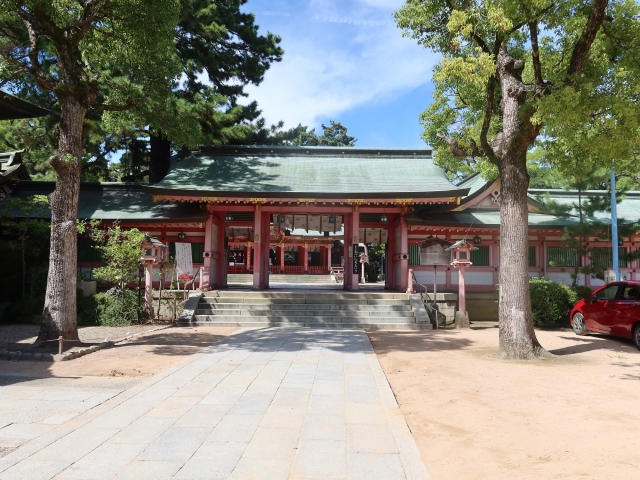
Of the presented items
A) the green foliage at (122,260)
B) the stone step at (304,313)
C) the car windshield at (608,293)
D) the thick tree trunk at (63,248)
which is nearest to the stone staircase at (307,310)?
the stone step at (304,313)

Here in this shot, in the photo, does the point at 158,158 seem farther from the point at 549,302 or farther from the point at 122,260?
the point at 549,302

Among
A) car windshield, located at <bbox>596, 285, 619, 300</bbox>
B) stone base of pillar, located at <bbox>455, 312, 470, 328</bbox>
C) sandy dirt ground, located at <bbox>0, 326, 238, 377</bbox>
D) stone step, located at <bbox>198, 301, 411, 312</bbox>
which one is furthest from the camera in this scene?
stone step, located at <bbox>198, 301, 411, 312</bbox>

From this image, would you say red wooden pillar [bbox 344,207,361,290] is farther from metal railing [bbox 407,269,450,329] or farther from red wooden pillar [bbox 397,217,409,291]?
metal railing [bbox 407,269,450,329]

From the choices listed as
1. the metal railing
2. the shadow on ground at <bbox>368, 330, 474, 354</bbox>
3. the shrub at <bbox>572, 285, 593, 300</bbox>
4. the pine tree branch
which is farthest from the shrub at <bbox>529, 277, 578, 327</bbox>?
the pine tree branch

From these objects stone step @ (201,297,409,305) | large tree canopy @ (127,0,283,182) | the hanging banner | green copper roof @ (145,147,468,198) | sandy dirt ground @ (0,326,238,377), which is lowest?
sandy dirt ground @ (0,326,238,377)

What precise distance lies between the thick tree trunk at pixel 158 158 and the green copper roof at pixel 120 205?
2.28 m

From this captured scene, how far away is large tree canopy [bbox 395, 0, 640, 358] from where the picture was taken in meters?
7.51

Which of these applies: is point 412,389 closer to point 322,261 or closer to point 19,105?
point 19,105

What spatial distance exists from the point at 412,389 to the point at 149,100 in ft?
28.4

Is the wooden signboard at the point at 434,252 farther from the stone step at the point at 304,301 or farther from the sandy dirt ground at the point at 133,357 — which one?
the sandy dirt ground at the point at 133,357

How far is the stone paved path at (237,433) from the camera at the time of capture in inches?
132

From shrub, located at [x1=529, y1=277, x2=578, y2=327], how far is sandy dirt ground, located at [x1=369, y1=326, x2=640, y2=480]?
11.3 ft

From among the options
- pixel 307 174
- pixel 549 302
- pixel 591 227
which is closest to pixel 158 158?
pixel 307 174

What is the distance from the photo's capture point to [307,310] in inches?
527
